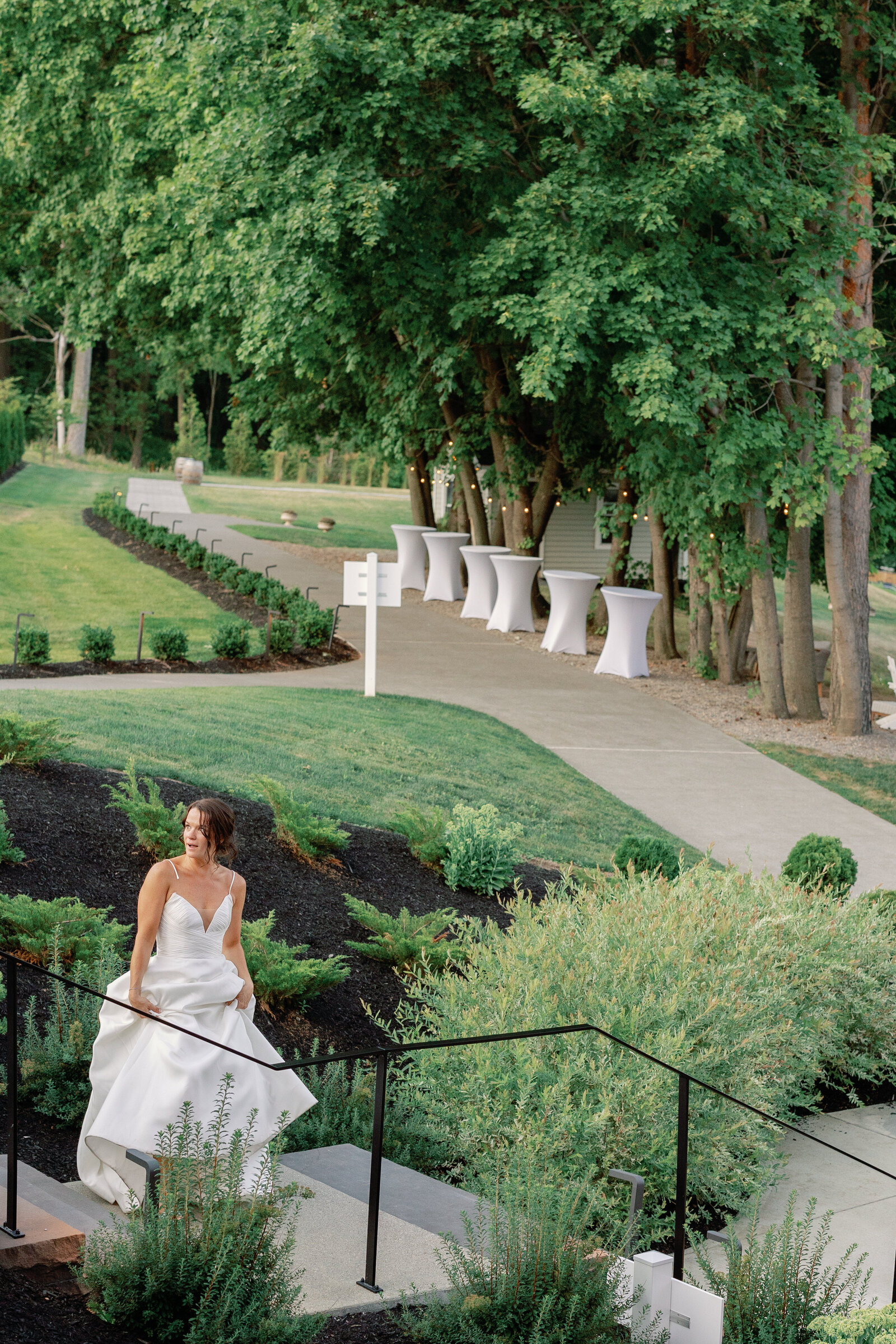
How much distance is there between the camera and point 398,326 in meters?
16.8

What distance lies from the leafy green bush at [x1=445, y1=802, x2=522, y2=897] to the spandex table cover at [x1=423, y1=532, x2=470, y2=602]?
14.7m

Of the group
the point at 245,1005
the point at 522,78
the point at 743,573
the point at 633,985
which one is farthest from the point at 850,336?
the point at 245,1005

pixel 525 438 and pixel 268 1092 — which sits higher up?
pixel 525 438

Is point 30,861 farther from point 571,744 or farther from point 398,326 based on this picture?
point 398,326

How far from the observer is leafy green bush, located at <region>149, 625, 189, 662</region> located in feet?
48.0

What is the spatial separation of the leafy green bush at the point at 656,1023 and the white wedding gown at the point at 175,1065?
41.0 inches

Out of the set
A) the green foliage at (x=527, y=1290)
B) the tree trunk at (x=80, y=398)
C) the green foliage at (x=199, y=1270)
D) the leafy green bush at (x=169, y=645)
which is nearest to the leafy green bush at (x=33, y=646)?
the leafy green bush at (x=169, y=645)

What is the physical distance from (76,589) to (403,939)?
1531 centimetres

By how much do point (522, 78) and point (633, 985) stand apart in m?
10.3

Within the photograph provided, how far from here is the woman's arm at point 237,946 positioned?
4.46 meters

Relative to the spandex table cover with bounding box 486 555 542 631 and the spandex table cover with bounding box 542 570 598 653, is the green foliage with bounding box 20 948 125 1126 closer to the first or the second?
the spandex table cover with bounding box 542 570 598 653

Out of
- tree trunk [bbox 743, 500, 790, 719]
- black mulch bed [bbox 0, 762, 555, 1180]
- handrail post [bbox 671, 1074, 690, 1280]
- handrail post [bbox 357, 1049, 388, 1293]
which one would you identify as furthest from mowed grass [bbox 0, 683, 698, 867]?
handrail post [bbox 357, 1049, 388, 1293]

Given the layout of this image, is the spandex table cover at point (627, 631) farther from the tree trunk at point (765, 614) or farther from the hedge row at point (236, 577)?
the hedge row at point (236, 577)

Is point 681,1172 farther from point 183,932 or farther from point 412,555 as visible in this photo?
point 412,555
